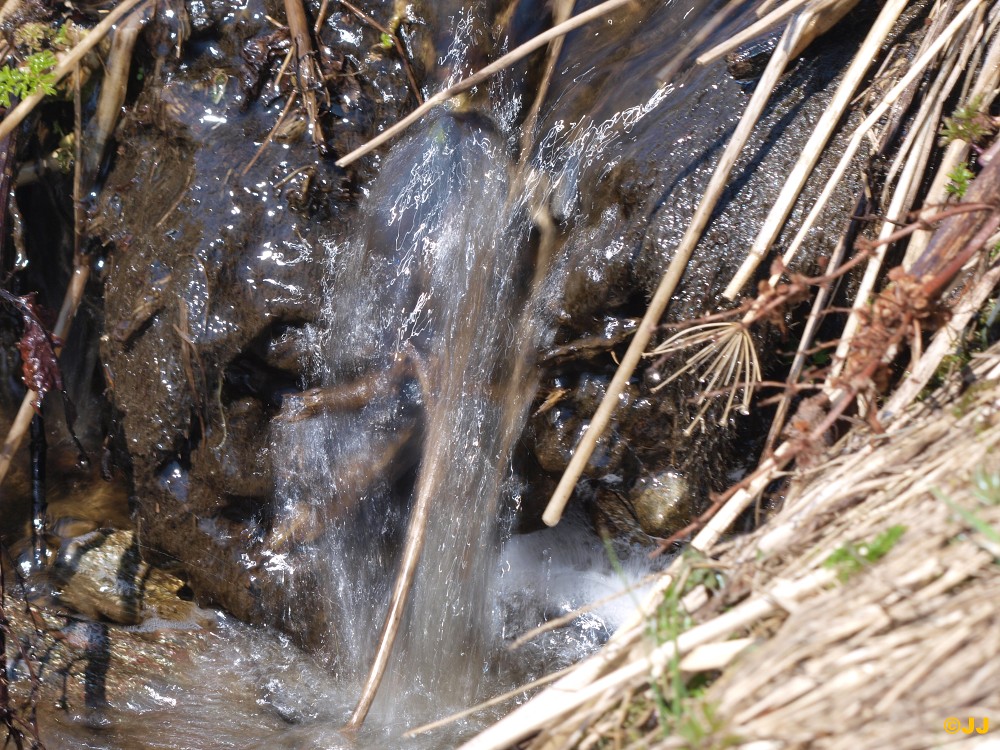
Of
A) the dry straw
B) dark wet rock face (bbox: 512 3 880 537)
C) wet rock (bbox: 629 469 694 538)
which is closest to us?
the dry straw

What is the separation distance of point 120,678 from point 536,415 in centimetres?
209

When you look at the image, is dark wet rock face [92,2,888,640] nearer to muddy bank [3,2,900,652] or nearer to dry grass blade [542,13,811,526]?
muddy bank [3,2,900,652]

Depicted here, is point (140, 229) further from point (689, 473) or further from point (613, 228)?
point (689, 473)

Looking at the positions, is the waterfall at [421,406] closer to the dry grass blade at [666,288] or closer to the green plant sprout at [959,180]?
A: the dry grass blade at [666,288]

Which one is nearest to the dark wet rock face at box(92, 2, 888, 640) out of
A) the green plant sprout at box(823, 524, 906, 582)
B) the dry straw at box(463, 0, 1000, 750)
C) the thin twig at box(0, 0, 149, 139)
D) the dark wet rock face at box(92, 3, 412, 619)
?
the dark wet rock face at box(92, 3, 412, 619)

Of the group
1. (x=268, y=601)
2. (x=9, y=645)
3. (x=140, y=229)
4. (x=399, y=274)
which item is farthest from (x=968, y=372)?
(x=9, y=645)

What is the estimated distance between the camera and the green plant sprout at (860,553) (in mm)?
1482

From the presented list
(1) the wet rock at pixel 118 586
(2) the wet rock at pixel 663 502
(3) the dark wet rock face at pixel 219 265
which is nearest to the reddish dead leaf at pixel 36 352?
(3) the dark wet rock face at pixel 219 265

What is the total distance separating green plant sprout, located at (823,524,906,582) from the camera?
58.3 inches

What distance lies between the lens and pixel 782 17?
2.61 meters

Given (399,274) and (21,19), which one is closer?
(399,274)

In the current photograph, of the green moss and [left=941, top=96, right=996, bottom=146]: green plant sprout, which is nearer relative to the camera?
[left=941, top=96, right=996, bottom=146]: green plant sprout

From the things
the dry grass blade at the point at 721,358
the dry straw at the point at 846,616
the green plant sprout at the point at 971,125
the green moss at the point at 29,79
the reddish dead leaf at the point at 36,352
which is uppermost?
the green moss at the point at 29,79

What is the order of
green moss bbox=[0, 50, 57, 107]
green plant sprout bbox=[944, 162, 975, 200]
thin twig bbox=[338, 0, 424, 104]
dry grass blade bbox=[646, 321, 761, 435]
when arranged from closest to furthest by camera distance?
green plant sprout bbox=[944, 162, 975, 200] → dry grass blade bbox=[646, 321, 761, 435] → green moss bbox=[0, 50, 57, 107] → thin twig bbox=[338, 0, 424, 104]
